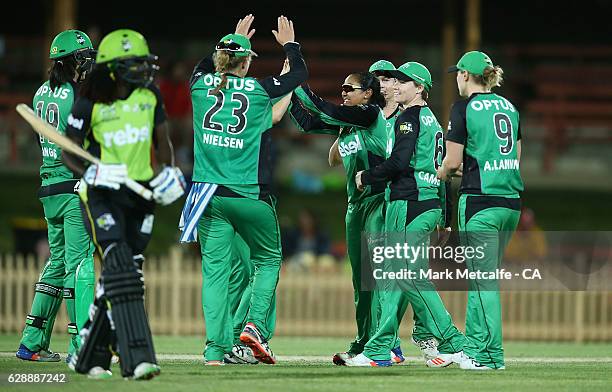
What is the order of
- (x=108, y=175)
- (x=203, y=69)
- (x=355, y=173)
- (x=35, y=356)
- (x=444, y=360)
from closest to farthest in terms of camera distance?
(x=108, y=175) < (x=203, y=69) < (x=444, y=360) < (x=35, y=356) < (x=355, y=173)

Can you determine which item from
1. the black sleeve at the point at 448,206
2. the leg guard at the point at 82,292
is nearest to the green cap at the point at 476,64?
the black sleeve at the point at 448,206

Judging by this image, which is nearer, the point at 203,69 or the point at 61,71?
the point at 203,69

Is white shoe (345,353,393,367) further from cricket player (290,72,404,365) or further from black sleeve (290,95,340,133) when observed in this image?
black sleeve (290,95,340,133)

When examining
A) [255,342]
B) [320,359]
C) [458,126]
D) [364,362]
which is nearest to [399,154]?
[458,126]

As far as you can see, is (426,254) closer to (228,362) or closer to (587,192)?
(228,362)

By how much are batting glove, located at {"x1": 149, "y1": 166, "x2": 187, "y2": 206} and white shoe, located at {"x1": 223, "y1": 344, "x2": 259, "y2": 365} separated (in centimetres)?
212

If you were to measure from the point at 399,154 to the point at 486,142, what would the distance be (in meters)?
0.76

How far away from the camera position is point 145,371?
7.39 metres

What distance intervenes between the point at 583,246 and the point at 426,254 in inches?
486

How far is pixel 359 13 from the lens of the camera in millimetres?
30078

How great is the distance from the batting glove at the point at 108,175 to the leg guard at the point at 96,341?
0.72m

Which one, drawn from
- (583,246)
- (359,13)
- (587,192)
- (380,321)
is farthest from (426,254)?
(359,13)

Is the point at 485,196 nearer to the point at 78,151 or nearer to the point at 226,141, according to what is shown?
the point at 226,141

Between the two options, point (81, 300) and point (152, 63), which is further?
point (81, 300)
